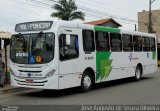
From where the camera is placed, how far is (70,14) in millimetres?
52531

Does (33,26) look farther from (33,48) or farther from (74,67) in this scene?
(74,67)

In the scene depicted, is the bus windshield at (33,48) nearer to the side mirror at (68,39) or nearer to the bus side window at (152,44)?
the side mirror at (68,39)

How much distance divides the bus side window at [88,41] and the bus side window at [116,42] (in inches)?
73.3

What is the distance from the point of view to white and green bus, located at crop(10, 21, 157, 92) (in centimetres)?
1329

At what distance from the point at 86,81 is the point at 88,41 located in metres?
1.68

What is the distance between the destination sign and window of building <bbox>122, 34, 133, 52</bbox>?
19.3ft

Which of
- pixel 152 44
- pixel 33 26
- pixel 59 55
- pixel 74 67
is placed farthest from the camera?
pixel 152 44

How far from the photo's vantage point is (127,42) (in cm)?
1889

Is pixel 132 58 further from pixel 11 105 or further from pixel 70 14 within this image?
pixel 70 14

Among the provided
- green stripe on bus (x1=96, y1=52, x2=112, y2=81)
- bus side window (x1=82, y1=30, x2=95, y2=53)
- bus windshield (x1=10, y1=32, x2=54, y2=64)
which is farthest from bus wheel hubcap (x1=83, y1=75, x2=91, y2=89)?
bus windshield (x1=10, y1=32, x2=54, y2=64)

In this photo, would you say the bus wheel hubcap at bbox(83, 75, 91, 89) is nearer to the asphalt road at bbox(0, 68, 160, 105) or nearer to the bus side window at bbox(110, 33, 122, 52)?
the asphalt road at bbox(0, 68, 160, 105)

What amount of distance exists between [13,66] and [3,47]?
474 centimetres

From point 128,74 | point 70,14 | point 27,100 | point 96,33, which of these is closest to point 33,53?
point 27,100

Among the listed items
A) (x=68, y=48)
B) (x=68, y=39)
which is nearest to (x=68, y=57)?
(x=68, y=48)
